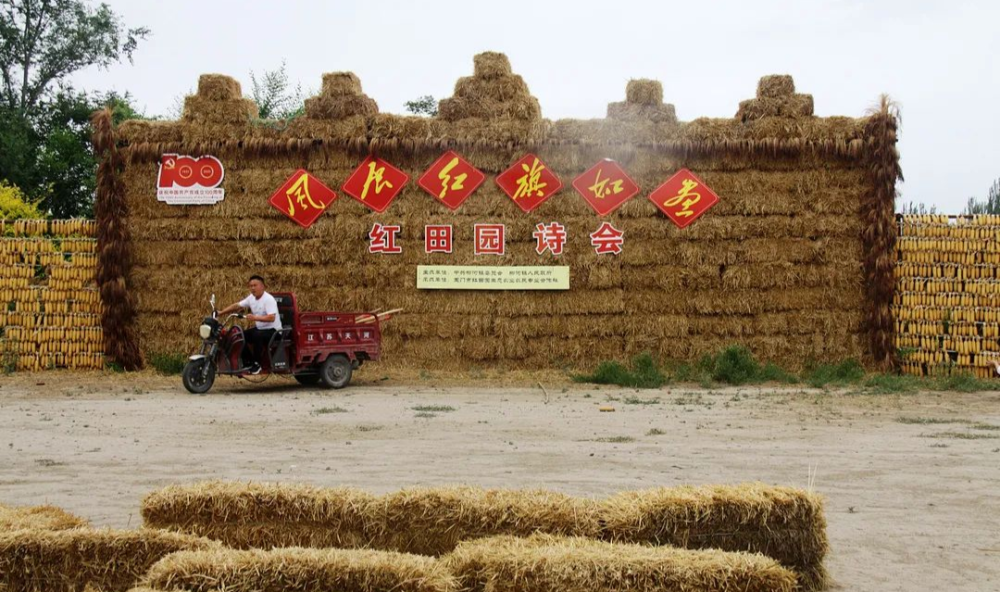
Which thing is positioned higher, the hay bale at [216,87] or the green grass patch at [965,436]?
the hay bale at [216,87]

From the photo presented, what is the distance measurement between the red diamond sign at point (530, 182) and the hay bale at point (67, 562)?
1164 cm

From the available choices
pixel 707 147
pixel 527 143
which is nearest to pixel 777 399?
pixel 707 147

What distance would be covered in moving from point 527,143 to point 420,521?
11.3m

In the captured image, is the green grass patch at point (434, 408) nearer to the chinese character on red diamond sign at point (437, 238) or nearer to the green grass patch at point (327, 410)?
the green grass patch at point (327, 410)

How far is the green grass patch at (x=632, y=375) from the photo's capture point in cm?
1420

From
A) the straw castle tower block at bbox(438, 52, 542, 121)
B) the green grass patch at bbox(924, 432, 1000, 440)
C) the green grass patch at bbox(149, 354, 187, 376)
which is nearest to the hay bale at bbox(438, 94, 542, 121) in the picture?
the straw castle tower block at bbox(438, 52, 542, 121)

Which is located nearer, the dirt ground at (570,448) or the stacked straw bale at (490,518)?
the stacked straw bale at (490,518)

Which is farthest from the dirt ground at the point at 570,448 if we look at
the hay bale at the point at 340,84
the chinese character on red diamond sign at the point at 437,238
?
the hay bale at the point at 340,84

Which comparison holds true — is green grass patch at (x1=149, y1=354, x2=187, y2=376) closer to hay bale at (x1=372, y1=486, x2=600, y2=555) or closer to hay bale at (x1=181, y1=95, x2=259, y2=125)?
hay bale at (x1=181, y1=95, x2=259, y2=125)

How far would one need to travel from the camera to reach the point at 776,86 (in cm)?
1511

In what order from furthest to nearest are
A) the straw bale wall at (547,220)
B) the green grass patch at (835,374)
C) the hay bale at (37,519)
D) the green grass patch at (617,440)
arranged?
the straw bale wall at (547,220), the green grass patch at (835,374), the green grass patch at (617,440), the hay bale at (37,519)

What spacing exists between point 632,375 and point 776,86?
185 inches

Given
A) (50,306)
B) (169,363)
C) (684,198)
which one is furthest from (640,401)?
(50,306)

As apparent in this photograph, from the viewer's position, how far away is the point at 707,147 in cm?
1516
